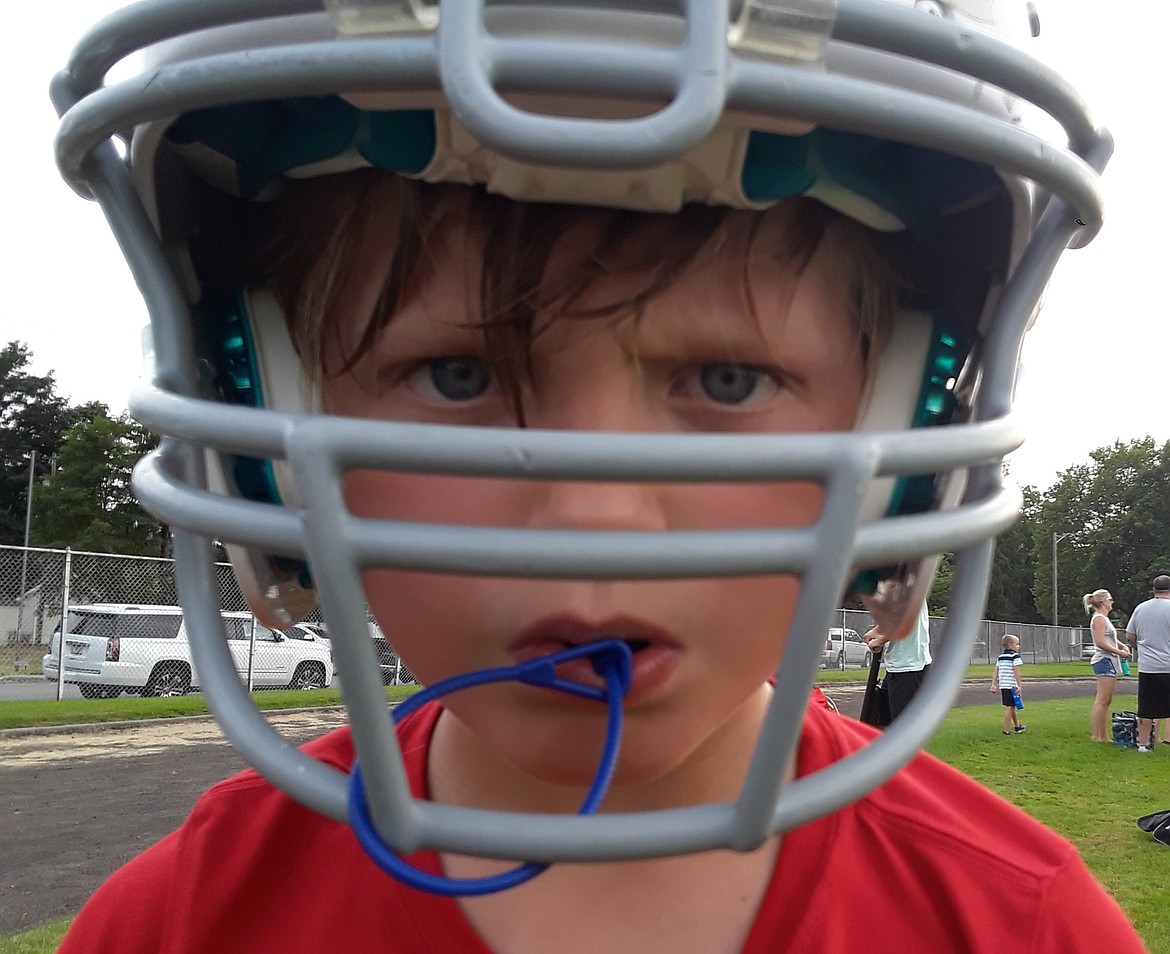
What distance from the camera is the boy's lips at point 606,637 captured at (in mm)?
796

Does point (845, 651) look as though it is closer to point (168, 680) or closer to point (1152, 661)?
point (1152, 661)

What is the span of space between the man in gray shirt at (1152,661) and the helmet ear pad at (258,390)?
9159mm

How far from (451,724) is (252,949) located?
0.33m

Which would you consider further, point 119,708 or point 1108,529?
point 1108,529

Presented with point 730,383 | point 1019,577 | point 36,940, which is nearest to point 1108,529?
point 1019,577

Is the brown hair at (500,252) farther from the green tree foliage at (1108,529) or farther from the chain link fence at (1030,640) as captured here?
the green tree foliage at (1108,529)

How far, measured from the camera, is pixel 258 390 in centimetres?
106

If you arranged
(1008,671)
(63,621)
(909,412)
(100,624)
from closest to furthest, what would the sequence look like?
(909,412)
(1008,671)
(63,621)
(100,624)

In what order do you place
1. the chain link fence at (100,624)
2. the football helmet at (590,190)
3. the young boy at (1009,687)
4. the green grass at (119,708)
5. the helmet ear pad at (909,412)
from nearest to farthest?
the football helmet at (590,190) → the helmet ear pad at (909,412) → the green grass at (119,708) → the young boy at (1009,687) → the chain link fence at (100,624)

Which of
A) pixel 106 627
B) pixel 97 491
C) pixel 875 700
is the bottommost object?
pixel 106 627

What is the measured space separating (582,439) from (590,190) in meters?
0.26

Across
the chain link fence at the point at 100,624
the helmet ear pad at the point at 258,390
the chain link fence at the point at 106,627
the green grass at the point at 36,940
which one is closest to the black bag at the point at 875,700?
the chain link fence at the point at 106,627

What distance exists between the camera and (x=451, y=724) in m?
1.25

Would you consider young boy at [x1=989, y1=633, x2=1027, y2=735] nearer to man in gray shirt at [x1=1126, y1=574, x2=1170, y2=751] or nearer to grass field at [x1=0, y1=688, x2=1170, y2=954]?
grass field at [x1=0, y1=688, x2=1170, y2=954]
